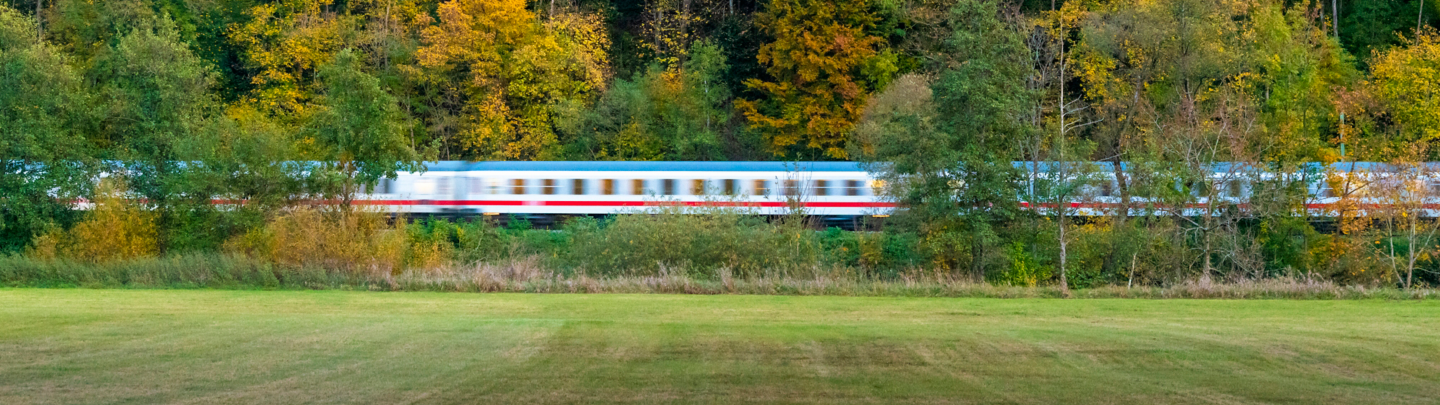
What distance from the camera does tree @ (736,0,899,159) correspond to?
4591 centimetres

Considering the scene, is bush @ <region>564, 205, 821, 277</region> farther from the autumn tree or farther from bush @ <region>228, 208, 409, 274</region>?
the autumn tree

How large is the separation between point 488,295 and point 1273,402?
48.1 feet

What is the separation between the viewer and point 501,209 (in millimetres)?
38000

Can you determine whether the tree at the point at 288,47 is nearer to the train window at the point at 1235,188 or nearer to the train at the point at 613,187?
the train at the point at 613,187

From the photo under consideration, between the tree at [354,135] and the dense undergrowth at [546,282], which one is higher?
the tree at [354,135]

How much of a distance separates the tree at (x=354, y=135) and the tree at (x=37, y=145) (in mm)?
8189

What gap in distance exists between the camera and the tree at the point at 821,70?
45906 mm

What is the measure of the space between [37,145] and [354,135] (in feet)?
32.1

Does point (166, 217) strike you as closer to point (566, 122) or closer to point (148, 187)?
point (148, 187)

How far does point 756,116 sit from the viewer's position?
158ft

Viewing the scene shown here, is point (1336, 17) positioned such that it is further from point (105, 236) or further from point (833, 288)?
point (105, 236)

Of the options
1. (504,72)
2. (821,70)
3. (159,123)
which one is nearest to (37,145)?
(159,123)

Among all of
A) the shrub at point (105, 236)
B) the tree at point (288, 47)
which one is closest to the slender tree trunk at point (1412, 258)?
the shrub at point (105, 236)

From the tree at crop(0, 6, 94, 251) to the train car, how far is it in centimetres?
855
